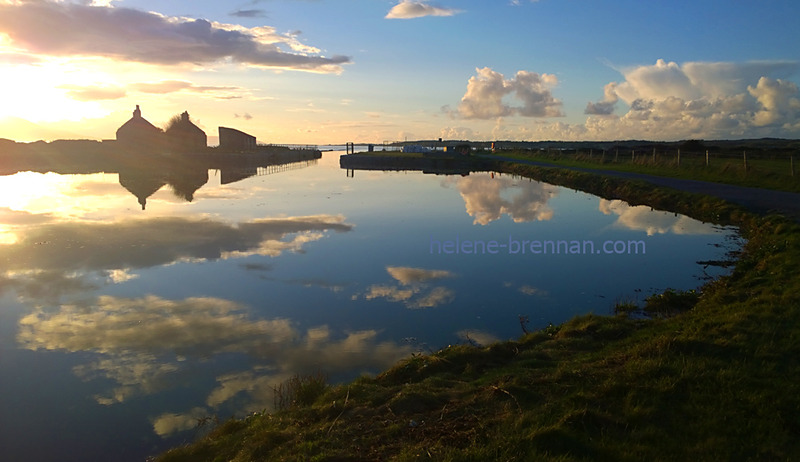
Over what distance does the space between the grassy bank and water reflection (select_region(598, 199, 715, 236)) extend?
11.0m

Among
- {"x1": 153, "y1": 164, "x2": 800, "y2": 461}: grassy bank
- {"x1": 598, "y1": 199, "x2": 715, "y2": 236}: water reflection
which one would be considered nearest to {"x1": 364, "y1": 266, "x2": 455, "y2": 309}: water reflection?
{"x1": 153, "y1": 164, "x2": 800, "y2": 461}: grassy bank

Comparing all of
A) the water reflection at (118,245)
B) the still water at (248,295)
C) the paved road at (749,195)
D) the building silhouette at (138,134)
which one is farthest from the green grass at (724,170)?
the building silhouette at (138,134)

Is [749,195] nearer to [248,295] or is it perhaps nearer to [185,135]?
[248,295]

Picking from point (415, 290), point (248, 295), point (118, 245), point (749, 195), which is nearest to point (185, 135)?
point (118, 245)

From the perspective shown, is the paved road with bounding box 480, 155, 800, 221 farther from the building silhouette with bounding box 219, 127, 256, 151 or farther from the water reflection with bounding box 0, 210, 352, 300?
the building silhouette with bounding box 219, 127, 256, 151

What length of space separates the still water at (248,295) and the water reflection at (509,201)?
41cm

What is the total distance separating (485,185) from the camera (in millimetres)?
39812

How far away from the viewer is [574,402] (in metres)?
5.22

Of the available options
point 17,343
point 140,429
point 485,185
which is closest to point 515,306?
point 140,429

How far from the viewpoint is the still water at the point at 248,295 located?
7.01 meters

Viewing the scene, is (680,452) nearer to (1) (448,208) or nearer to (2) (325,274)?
(2) (325,274)

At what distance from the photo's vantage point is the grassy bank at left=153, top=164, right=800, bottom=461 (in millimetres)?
4441

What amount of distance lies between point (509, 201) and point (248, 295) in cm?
1975

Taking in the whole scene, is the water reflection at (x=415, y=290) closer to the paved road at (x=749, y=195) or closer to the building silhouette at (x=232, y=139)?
the paved road at (x=749, y=195)
